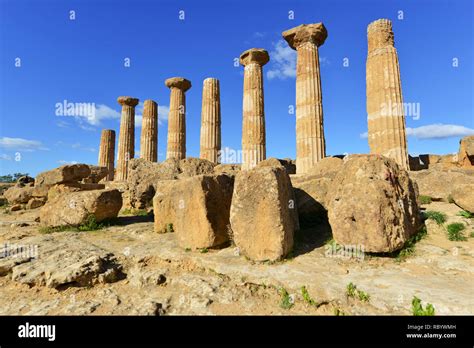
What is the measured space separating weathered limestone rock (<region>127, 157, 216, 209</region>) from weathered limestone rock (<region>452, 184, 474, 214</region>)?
790cm

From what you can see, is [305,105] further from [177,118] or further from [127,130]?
[127,130]

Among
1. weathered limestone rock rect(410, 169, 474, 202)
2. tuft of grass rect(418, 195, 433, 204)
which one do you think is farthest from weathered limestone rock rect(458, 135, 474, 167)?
tuft of grass rect(418, 195, 433, 204)

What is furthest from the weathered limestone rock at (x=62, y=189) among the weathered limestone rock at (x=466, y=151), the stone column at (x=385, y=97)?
the weathered limestone rock at (x=466, y=151)

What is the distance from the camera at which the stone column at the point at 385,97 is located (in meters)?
10.7

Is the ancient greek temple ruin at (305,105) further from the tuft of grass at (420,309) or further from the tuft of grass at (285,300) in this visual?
the tuft of grass at (285,300)

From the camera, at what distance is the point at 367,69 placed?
11.6 meters

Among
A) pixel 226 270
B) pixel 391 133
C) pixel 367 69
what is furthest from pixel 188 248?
pixel 367 69

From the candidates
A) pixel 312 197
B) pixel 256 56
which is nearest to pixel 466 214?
pixel 312 197

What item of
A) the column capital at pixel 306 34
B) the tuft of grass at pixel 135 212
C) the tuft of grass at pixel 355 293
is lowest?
the tuft of grass at pixel 355 293

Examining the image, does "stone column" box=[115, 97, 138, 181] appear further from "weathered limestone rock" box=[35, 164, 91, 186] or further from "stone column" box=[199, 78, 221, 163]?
"weathered limestone rock" box=[35, 164, 91, 186]

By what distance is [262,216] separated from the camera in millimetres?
5242

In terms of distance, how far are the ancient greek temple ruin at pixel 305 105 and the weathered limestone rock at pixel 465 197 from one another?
1717 mm

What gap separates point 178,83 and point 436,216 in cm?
1747
